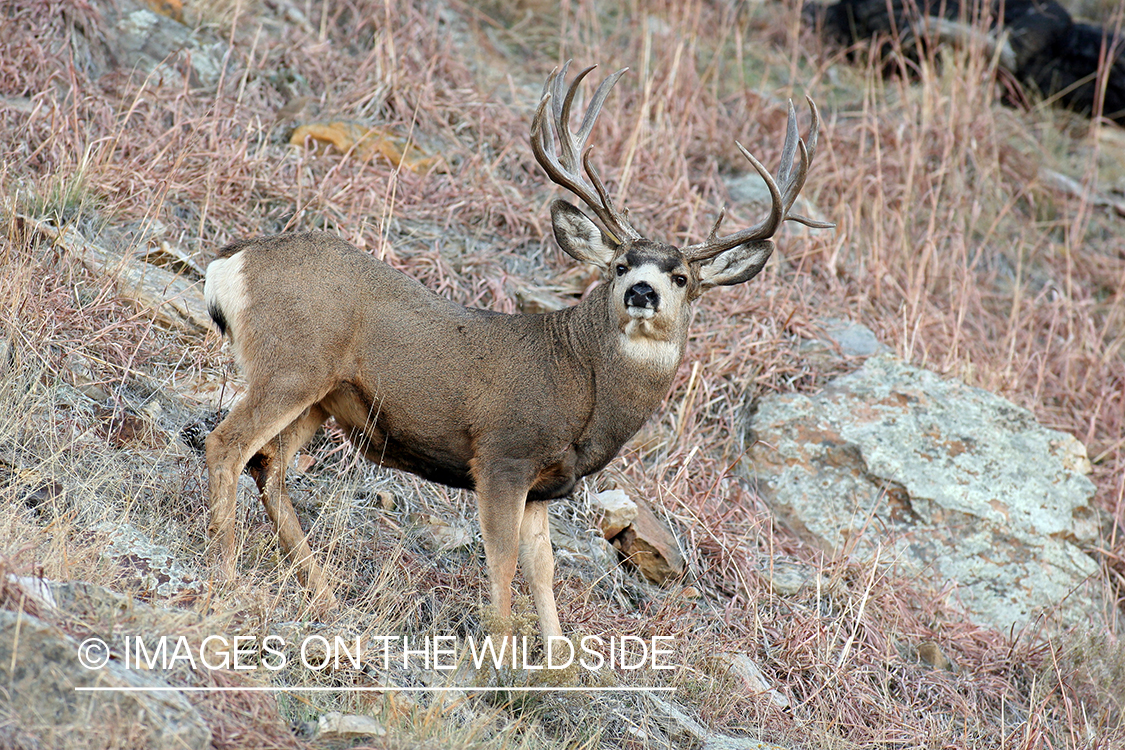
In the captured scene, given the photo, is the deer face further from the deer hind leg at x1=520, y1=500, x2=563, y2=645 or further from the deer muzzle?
the deer hind leg at x1=520, y1=500, x2=563, y2=645

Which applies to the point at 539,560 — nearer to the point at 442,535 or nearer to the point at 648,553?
the point at 442,535

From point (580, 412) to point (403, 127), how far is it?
14.7 feet

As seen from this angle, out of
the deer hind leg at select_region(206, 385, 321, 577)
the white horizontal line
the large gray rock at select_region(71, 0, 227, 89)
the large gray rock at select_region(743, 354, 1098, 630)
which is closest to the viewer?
the white horizontal line

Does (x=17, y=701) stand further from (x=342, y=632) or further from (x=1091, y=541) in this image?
(x=1091, y=541)

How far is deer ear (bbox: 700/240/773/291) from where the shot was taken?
5.18m

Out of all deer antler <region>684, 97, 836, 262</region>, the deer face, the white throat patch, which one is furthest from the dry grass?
deer antler <region>684, 97, 836, 262</region>

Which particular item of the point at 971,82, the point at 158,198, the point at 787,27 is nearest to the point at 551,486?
the point at 158,198

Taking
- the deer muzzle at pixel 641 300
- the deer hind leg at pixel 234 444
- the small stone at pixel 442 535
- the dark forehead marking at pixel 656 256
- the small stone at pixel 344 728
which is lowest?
the small stone at pixel 442 535

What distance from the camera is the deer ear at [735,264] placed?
17.0 feet

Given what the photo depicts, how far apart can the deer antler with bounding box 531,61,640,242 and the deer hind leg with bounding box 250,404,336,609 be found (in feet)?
5.05

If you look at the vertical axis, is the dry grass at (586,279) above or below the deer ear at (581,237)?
below

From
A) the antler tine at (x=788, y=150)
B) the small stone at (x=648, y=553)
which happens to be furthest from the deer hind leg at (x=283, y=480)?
the antler tine at (x=788, y=150)

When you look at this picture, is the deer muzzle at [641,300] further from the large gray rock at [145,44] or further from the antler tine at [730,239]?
the large gray rock at [145,44]

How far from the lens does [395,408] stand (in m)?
4.84
